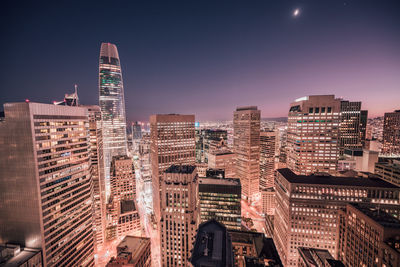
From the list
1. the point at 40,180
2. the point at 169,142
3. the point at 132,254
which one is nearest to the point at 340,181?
the point at 169,142

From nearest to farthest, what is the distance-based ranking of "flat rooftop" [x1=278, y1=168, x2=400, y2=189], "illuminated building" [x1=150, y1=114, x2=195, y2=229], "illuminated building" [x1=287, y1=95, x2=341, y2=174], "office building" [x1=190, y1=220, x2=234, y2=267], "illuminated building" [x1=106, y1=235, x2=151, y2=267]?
"office building" [x1=190, y1=220, x2=234, y2=267] < "illuminated building" [x1=106, y1=235, x2=151, y2=267] < "flat rooftop" [x1=278, y1=168, x2=400, y2=189] < "illuminated building" [x1=287, y1=95, x2=341, y2=174] < "illuminated building" [x1=150, y1=114, x2=195, y2=229]

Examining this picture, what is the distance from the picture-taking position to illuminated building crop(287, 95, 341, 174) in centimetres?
11288

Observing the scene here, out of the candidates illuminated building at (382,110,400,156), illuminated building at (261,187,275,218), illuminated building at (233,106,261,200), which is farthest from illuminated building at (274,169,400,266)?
illuminated building at (382,110,400,156)

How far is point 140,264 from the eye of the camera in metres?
78.5

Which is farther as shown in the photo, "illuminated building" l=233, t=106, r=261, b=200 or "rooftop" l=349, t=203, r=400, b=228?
"illuminated building" l=233, t=106, r=261, b=200

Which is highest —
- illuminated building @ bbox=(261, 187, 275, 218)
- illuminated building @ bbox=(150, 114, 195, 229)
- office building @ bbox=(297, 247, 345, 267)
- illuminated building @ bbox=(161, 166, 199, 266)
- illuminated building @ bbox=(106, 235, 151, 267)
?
illuminated building @ bbox=(150, 114, 195, 229)

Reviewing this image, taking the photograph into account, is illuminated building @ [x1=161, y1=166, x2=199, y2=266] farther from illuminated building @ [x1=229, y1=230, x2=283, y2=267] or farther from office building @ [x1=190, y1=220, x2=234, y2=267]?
illuminated building @ [x1=229, y1=230, x2=283, y2=267]

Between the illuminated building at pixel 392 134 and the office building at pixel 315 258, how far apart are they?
180 m

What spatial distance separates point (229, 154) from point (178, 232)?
11702 cm

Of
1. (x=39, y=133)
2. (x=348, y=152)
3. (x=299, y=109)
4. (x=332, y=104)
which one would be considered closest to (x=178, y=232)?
(x=39, y=133)

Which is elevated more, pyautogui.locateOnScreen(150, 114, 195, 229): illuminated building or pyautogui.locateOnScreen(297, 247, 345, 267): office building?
pyautogui.locateOnScreen(150, 114, 195, 229): illuminated building

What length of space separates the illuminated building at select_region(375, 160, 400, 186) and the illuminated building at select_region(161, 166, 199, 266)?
138m

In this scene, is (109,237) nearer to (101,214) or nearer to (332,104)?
(101,214)

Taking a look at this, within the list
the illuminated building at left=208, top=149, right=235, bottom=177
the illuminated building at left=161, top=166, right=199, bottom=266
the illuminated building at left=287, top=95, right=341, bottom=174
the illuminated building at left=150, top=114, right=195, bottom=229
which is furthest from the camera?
the illuminated building at left=208, top=149, right=235, bottom=177
